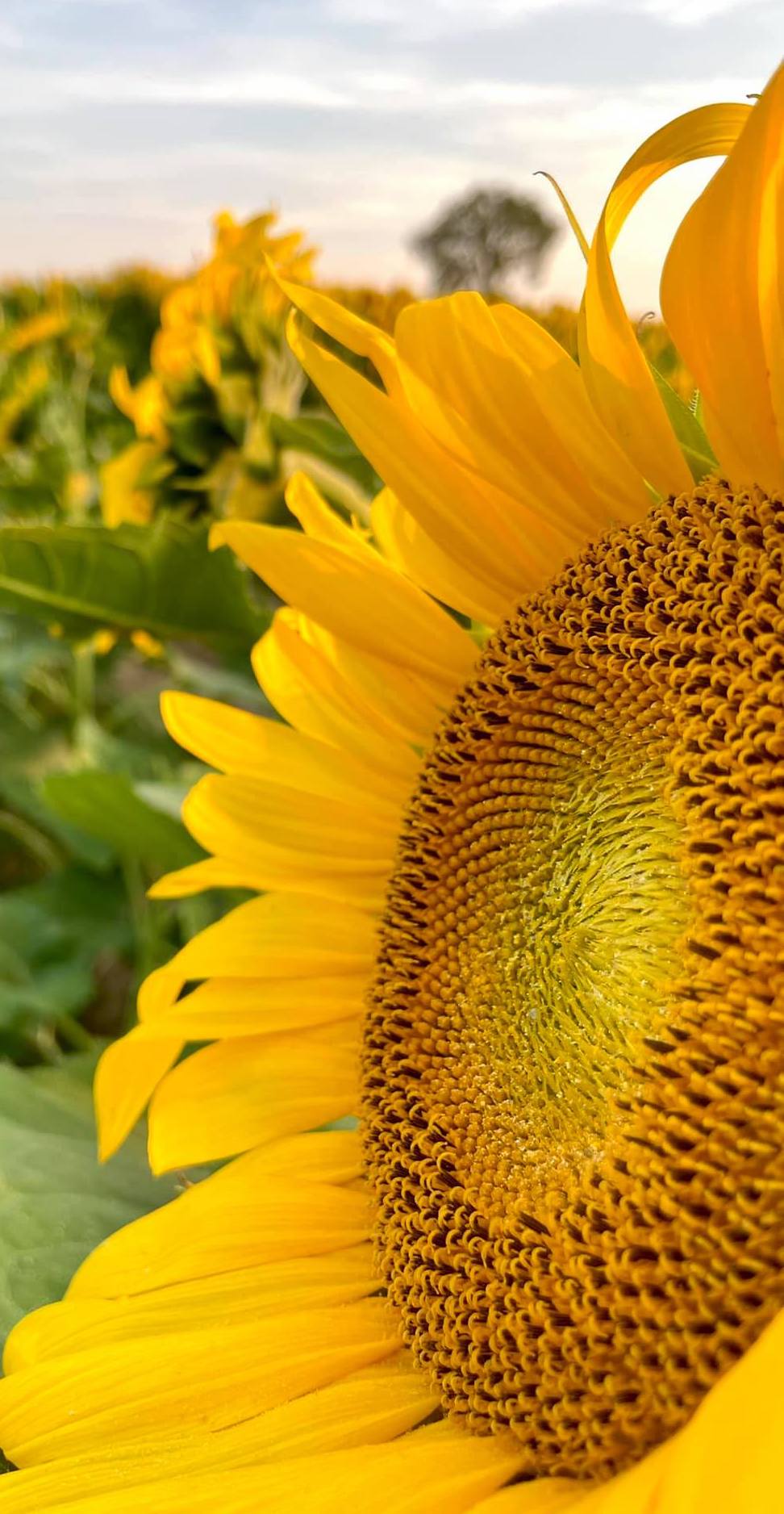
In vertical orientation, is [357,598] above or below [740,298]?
below

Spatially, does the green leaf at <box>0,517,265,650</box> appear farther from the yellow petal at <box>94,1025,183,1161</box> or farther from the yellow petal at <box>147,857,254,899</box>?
the yellow petal at <box>94,1025,183,1161</box>

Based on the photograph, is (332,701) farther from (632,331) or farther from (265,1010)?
(632,331)

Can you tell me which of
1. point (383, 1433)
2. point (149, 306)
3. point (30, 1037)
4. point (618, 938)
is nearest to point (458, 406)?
point (618, 938)

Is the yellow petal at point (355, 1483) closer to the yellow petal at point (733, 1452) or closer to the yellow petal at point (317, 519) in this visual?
the yellow petal at point (733, 1452)

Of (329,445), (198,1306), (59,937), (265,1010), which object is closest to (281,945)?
(265,1010)

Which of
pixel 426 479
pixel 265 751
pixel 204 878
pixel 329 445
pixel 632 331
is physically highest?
pixel 632 331

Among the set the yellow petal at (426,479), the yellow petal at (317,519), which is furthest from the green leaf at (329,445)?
the yellow petal at (426,479)

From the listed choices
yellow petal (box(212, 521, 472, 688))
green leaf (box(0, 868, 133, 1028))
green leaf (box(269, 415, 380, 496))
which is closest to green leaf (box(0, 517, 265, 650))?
green leaf (box(269, 415, 380, 496))

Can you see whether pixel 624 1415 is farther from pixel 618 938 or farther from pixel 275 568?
pixel 275 568
